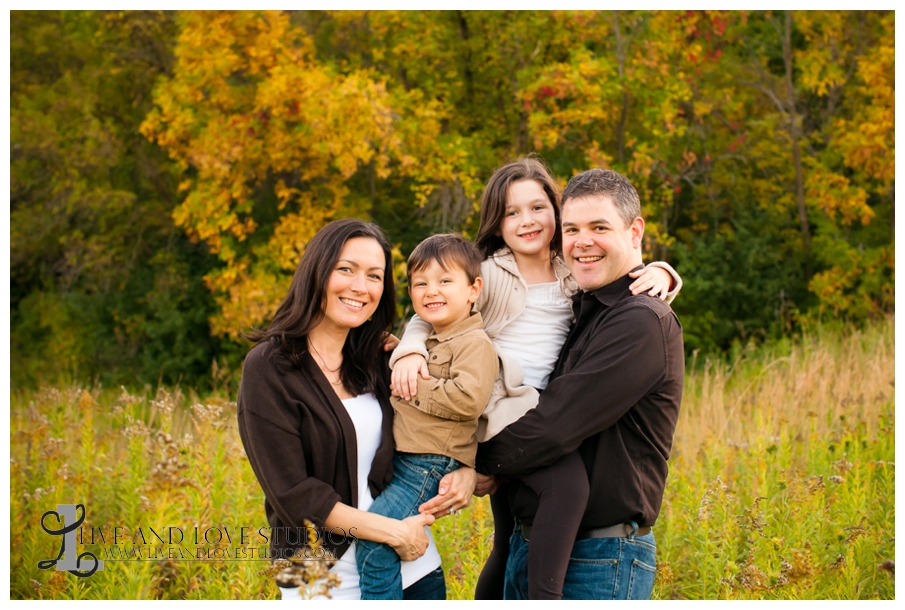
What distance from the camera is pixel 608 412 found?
237 cm

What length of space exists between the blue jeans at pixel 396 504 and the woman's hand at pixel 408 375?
229 millimetres

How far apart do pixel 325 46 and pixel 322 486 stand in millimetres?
10528

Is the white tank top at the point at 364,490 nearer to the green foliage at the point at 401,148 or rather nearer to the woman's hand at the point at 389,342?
the woman's hand at the point at 389,342

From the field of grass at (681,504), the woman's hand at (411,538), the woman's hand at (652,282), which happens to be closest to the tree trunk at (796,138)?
the field of grass at (681,504)

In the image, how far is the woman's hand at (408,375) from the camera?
265cm

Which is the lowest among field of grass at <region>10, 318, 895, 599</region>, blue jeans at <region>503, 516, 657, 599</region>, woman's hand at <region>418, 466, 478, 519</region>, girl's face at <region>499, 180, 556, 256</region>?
field of grass at <region>10, 318, 895, 599</region>

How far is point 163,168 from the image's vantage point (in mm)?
12172

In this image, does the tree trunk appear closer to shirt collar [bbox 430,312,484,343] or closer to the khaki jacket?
shirt collar [bbox 430,312,484,343]

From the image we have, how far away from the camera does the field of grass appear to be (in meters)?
3.68

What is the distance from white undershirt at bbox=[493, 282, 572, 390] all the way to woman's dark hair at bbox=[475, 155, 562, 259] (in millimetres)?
270

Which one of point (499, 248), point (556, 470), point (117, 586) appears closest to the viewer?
point (556, 470)

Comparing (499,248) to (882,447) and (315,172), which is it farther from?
(315,172)

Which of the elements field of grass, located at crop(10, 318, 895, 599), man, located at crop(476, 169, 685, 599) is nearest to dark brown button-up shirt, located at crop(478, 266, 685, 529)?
man, located at crop(476, 169, 685, 599)

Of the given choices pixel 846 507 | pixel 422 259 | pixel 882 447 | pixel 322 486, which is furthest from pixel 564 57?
pixel 322 486
